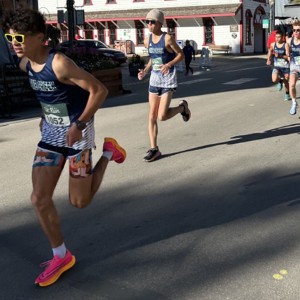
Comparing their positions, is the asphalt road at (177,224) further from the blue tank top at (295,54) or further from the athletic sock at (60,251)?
the blue tank top at (295,54)

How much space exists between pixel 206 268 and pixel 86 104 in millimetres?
1478

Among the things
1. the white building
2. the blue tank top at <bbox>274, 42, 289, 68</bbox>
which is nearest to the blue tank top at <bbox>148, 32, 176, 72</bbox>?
the blue tank top at <bbox>274, 42, 289, 68</bbox>

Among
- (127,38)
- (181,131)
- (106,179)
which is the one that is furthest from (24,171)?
(127,38)

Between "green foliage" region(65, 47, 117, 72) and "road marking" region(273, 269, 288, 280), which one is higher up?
"green foliage" region(65, 47, 117, 72)

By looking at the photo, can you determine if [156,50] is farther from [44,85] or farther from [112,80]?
[112,80]

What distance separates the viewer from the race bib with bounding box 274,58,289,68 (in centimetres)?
1140

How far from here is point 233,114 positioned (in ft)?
35.8

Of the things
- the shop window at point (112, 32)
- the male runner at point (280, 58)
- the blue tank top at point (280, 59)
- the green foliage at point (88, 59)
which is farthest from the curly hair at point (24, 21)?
the shop window at point (112, 32)

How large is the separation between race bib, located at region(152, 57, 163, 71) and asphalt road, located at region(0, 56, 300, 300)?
4.10ft

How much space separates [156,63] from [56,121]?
3500mm

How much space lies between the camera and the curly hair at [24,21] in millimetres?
3373

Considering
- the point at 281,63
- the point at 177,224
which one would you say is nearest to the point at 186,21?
the point at 281,63

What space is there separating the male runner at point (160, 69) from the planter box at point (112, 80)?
26.1 feet

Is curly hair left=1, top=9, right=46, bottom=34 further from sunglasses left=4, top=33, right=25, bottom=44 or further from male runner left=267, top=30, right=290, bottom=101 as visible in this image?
male runner left=267, top=30, right=290, bottom=101
